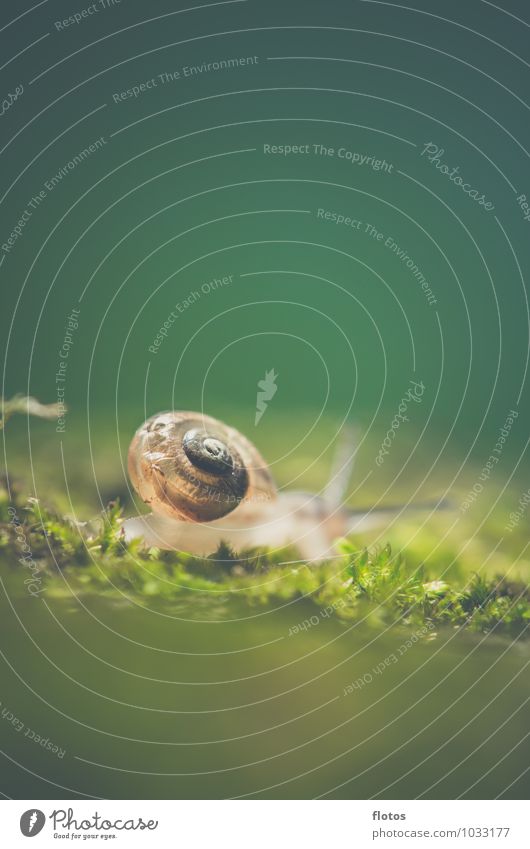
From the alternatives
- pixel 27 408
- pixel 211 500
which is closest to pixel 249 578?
pixel 211 500

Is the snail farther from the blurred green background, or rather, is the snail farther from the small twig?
the small twig

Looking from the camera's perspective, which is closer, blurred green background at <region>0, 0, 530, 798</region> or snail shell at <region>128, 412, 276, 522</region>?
snail shell at <region>128, 412, 276, 522</region>

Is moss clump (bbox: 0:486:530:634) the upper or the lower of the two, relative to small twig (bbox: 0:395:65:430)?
lower

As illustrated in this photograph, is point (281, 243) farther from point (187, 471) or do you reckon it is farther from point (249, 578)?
point (249, 578)

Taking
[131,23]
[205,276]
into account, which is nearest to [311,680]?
[205,276]

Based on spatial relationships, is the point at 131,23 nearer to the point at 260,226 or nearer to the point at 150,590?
the point at 260,226

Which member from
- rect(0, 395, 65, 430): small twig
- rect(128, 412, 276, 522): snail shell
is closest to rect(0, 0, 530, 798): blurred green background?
rect(0, 395, 65, 430): small twig

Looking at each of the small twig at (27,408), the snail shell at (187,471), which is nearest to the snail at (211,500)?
Result: the snail shell at (187,471)

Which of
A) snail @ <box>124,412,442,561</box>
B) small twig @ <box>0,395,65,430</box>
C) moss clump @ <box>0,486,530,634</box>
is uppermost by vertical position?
small twig @ <box>0,395,65,430</box>
